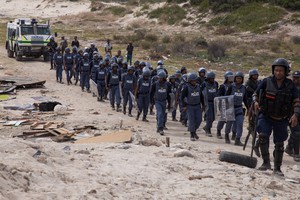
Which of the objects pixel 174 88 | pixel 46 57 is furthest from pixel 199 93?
pixel 46 57

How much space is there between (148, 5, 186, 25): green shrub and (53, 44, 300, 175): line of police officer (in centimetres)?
2829

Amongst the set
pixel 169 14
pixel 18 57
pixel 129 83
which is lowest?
pixel 129 83

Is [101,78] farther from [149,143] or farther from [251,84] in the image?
[149,143]

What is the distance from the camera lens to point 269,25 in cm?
4025

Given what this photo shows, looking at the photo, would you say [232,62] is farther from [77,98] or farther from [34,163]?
[34,163]

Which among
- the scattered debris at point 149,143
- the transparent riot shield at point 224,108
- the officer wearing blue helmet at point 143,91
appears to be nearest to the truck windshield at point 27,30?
the officer wearing blue helmet at point 143,91

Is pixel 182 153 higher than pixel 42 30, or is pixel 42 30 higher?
pixel 42 30

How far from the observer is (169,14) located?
50.6m

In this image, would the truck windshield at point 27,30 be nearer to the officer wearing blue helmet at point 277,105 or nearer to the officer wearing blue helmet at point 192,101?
the officer wearing blue helmet at point 192,101

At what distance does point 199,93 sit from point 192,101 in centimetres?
26

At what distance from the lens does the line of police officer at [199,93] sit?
7391 millimetres

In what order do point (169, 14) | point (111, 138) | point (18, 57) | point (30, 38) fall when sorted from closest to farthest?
point (111, 138), point (30, 38), point (18, 57), point (169, 14)

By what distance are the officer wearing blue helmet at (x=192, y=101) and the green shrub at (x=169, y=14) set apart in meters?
37.6

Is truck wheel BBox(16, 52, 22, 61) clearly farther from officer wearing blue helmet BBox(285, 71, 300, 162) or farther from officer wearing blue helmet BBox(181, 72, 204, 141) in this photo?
officer wearing blue helmet BBox(285, 71, 300, 162)
